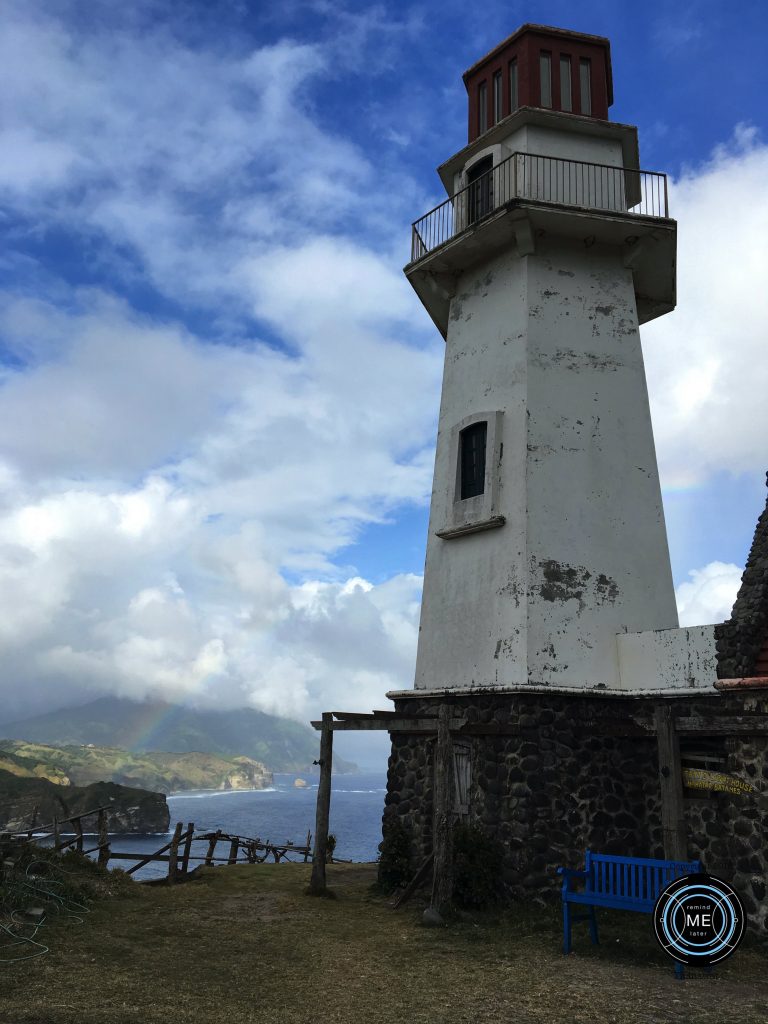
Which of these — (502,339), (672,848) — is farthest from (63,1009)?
(502,339)

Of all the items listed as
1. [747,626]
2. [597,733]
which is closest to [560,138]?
[747,626]

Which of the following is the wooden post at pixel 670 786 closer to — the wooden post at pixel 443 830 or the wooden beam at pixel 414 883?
the wooden post at pixel 443 830

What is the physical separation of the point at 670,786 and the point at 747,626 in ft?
8.36

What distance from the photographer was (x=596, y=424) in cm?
1448

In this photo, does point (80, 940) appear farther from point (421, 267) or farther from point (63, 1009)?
point (421, 267)

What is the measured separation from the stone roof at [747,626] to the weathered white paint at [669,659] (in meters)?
0.26

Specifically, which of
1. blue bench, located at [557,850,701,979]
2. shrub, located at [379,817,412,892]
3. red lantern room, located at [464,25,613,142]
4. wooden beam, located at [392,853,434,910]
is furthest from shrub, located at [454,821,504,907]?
red lantern room, located at [464,25,613,142]

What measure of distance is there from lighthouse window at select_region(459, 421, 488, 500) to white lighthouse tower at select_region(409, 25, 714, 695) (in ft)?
0.13

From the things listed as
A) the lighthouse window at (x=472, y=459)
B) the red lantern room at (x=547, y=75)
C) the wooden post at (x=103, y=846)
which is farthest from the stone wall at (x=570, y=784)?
the red lantern room at (x=547, y=75)

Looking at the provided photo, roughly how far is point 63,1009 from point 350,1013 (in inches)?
102

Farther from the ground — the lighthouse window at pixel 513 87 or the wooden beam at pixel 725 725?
the lighthouse window at pixel 513 87

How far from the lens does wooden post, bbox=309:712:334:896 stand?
13750mm

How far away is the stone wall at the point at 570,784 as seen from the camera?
1138 centimetres

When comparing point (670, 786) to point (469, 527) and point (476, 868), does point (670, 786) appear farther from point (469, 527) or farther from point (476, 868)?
point (469, 527)
